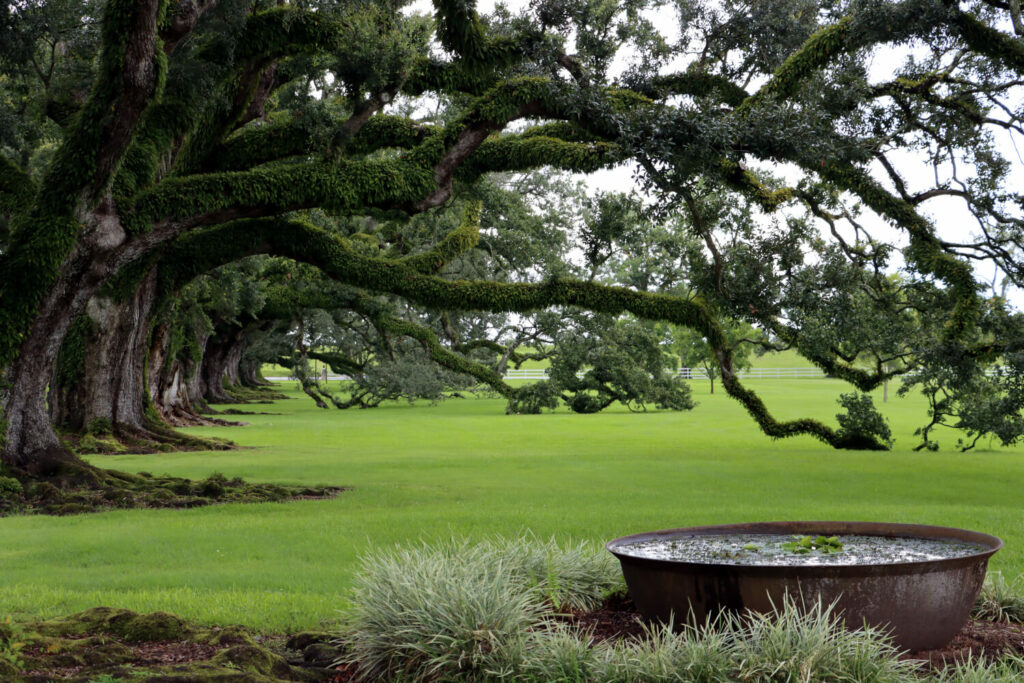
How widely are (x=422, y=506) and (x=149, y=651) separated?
7.66m

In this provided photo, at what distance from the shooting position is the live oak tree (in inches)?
507

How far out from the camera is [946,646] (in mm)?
5445

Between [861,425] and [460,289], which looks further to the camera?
[861,425]

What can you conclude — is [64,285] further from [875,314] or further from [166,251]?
[875,314]

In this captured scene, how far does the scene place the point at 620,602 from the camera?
6574 mm

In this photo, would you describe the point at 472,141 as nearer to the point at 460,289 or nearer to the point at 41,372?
the point at 460,289

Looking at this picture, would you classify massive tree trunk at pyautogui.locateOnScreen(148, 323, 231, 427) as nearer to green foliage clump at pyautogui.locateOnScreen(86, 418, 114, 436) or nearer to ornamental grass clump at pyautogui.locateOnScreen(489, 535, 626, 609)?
green foliage clump at pyautogui.locateOnScreen(86, 418, 114, 436)

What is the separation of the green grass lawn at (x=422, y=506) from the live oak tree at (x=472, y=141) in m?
3.02

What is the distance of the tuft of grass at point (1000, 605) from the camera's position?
6.21 metres

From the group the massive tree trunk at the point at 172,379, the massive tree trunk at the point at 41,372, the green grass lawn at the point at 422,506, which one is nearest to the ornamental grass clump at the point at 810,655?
the green grass lawn at the point at 422,506

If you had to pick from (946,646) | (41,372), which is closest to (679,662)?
(946,646)

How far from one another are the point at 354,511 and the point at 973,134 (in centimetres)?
1284

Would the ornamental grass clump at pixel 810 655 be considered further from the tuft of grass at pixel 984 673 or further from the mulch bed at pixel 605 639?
the mulch bed at pixel 605 639

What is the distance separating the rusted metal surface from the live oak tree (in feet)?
26.3
